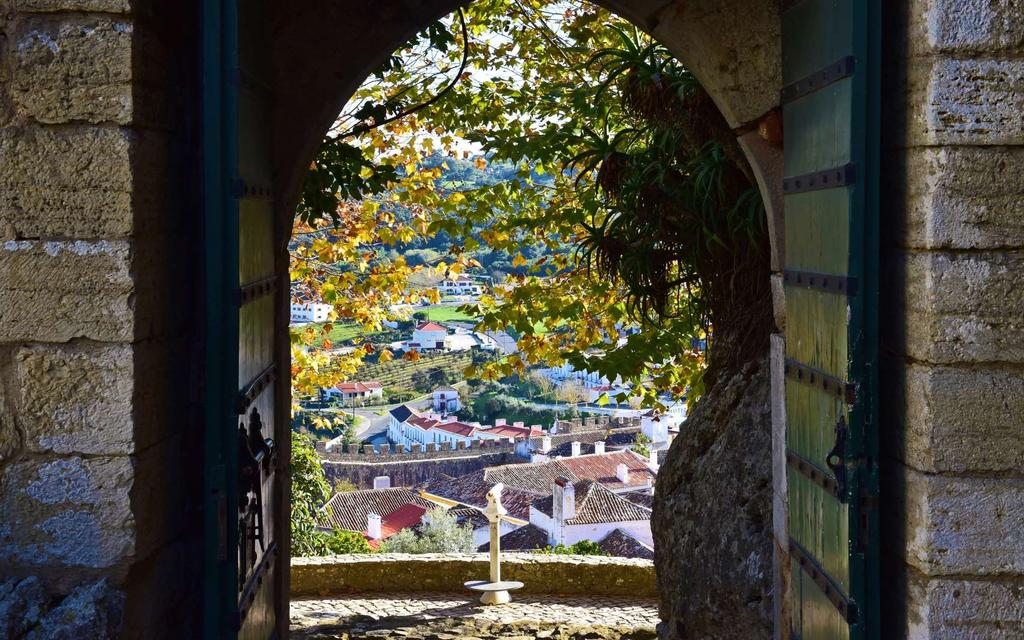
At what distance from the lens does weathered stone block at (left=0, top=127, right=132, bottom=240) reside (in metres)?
2.28

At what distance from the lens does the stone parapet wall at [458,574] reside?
6.98 m

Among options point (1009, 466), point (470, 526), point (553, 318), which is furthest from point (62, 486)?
point (470, 526)

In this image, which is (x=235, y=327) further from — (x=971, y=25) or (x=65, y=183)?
(x=971, y=25)

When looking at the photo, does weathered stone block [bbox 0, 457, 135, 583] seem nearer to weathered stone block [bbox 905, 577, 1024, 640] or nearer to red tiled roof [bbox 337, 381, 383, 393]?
weathered stone block [bbox 905, 577, 1024, 640]

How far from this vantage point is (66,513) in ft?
7.57

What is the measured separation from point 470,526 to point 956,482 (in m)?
8.47

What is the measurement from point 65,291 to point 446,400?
13.6 m

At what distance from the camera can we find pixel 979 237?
2293mm

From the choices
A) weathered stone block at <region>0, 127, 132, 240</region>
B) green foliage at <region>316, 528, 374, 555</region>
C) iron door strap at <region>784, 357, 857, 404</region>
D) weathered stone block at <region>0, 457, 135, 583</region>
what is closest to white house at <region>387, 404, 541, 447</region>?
green foliage at <region>316, 528, 374, 555</region>

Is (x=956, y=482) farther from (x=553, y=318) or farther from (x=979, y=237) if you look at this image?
(x=553, y=318)

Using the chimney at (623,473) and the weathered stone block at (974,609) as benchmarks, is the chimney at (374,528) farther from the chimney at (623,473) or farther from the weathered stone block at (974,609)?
the weathered stone block at (974,609)

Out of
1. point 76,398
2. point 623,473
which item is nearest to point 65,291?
point 76,398

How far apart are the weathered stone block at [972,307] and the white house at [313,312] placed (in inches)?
267

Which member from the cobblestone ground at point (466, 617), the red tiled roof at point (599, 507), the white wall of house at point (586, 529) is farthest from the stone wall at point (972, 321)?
the red tiled roof at point (599, 507)
